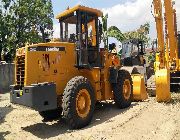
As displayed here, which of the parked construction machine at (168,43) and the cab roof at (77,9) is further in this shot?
the parked construction machine at (168,43)

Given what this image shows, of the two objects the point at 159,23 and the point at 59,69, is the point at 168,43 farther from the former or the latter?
the point at 59,69

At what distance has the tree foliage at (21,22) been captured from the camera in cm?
2767

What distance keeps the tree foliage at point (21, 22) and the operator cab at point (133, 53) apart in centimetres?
1208

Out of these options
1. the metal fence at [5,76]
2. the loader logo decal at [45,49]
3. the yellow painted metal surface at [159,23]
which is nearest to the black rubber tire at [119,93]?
the loader logo decal at [45,49]

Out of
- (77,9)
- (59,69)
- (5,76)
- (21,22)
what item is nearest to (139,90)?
(59,69)

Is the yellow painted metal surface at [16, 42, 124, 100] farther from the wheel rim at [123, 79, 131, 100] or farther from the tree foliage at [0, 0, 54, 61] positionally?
the tree foliage at [0, 0, 54, 61]

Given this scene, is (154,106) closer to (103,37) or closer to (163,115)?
(163,115)

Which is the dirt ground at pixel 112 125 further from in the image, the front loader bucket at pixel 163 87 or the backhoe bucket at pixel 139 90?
the backhoe bucket at pixel 139 90

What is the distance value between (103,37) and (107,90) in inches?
62.7

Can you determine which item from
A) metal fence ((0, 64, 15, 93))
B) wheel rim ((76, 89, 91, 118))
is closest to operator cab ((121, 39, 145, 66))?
wheel rim ((76, 89, 91, 118))

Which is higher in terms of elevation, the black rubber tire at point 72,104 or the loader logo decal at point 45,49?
the loader logo decal at point 45,49

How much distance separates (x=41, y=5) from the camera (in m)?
30.7

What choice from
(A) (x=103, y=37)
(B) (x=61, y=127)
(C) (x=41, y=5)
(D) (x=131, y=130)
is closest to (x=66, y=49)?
(A) (x=103, y=37)

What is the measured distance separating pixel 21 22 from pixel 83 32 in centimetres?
2148
